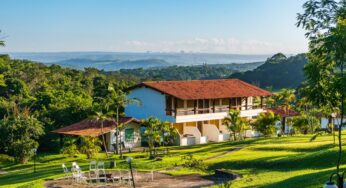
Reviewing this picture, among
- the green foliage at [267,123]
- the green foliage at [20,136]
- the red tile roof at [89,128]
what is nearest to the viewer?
the green foliage at [20,136]

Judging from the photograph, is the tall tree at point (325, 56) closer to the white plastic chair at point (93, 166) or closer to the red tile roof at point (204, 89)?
the white plastic chair at point (93, 166)

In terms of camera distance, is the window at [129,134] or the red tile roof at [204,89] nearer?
the window at [129,134]

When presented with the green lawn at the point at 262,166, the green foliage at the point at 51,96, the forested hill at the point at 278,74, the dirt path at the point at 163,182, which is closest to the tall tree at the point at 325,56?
the green lawn at the point at 262,166

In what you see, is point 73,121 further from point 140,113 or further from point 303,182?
point 303,182

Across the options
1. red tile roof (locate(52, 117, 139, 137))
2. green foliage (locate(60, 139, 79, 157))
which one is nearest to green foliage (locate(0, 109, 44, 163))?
red tile roof (locate(52, 117, 139, 137))

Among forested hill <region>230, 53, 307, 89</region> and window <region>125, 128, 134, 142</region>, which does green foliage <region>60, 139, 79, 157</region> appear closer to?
window <region>125, 128, 134, 142</region>

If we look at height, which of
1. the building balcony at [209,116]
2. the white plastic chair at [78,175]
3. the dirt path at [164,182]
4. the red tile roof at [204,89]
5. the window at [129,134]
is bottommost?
the dirt path at [164,182]
